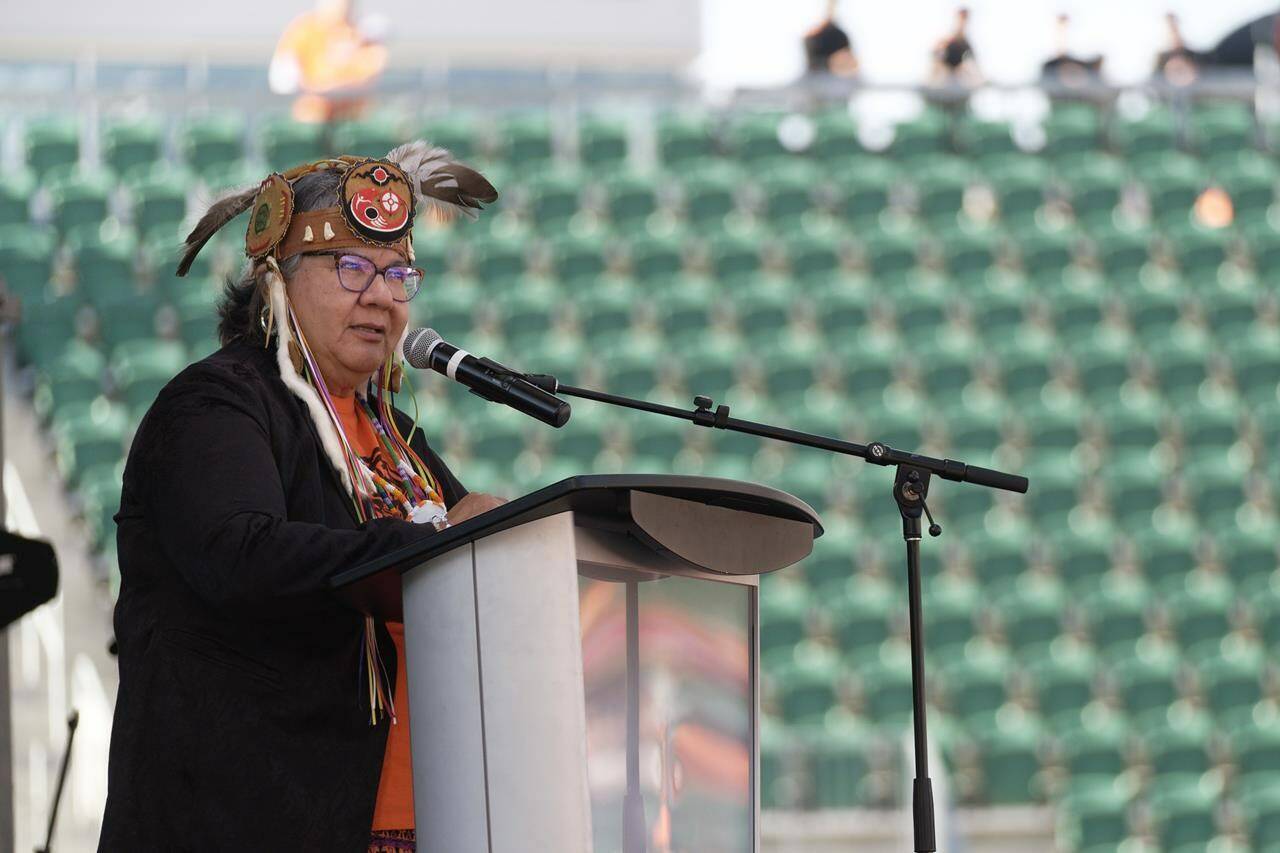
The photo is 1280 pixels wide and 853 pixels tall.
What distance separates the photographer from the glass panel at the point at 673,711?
1798mm

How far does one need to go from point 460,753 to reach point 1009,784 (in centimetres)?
610

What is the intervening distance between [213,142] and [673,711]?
7333 mm

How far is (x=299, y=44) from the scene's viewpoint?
30.2 ft

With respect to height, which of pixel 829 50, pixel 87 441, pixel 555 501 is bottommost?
pixel 555 501

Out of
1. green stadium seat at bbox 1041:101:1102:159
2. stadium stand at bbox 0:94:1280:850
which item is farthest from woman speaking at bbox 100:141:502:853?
green stadium seat at bbox 1041:101:1102:159

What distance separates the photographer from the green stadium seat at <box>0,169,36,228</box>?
8.26 meters

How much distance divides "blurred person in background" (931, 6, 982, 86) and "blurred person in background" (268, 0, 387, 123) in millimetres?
2893

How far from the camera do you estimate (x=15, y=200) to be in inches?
326

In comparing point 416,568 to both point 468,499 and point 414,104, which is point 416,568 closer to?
point 468,499

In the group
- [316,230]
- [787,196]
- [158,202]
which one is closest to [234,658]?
[316,230]

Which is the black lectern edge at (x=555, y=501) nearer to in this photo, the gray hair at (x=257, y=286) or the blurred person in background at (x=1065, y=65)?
the gray hair at (x=257, y=286)

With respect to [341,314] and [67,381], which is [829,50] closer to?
[67,381]

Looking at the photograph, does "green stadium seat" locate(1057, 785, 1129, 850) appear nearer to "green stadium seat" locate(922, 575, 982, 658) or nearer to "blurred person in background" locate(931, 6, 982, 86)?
"green stadium seat" locate(922, 575, 982, 658)

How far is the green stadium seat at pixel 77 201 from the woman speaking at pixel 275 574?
256 inches
